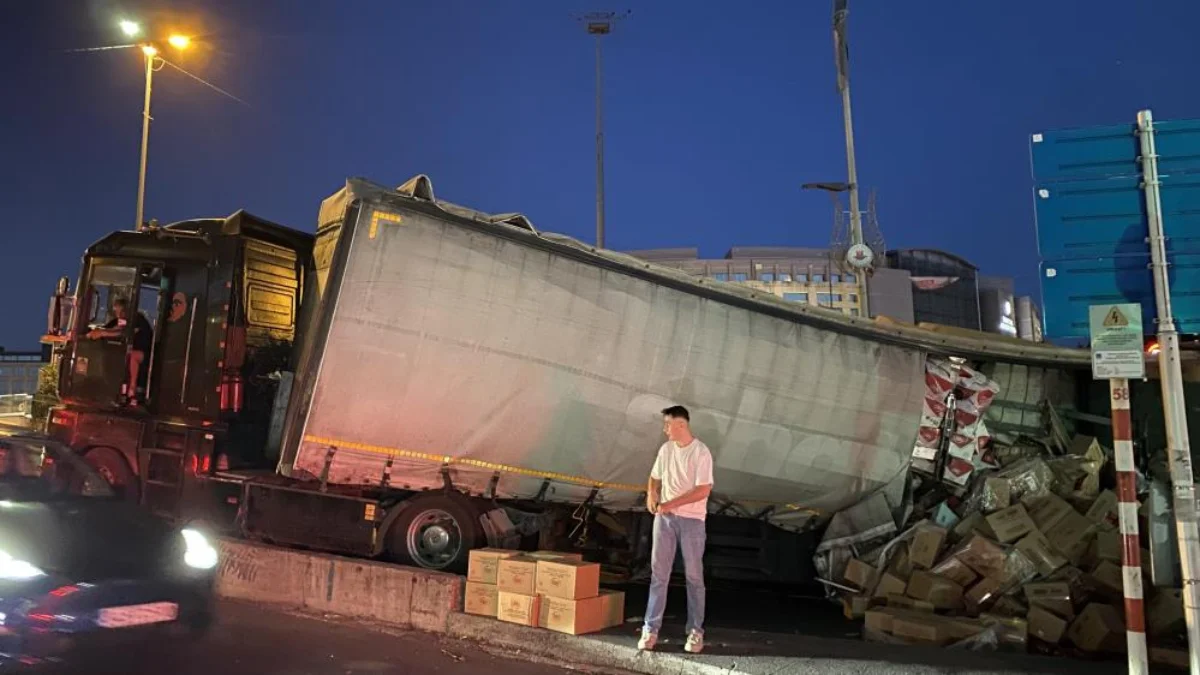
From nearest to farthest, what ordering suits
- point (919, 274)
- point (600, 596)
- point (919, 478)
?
point (600, 596) < point (919, 478) < point (919, 274)

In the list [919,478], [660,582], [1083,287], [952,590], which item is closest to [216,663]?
[660,582]

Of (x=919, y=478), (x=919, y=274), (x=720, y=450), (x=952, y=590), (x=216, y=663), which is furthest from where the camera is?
(x=919, y=274)

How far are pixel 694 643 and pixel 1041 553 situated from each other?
3.79 metres

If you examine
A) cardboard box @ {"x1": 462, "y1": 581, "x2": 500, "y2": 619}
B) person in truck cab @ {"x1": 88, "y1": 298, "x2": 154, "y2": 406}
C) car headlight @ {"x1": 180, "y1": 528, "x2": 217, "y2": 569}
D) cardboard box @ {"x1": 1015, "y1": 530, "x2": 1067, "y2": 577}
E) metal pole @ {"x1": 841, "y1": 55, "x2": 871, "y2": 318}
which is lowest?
cardboard box @ {"x1": 462, "y1": 581, "x2": 500, "y2": 619}

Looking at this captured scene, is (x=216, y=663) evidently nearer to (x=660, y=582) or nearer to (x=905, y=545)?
(x=660, y=582)

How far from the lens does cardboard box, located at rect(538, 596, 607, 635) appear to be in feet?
18.4

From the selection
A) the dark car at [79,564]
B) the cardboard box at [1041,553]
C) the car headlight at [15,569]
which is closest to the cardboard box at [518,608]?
the dark car at [79,564]

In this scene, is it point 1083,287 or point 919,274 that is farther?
point 919,274

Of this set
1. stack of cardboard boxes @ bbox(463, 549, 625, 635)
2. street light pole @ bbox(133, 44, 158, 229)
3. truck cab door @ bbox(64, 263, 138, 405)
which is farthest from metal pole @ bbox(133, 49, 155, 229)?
stack of cardboard boxes @ bbox(463, 549, 625, 635)

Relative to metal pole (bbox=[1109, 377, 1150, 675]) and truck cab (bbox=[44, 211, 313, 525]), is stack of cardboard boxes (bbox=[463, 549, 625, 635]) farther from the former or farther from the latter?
metal pole (bbox=[1109, 377, 1150, 675])

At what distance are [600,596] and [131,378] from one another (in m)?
5.96

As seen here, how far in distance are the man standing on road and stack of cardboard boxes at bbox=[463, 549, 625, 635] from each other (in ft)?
1.62

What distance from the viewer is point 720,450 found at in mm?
7590

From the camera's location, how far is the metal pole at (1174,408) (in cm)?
448
